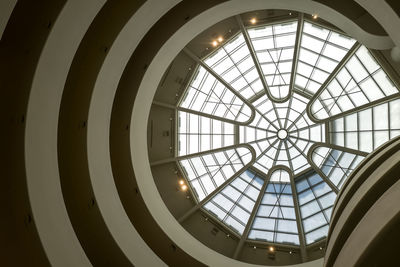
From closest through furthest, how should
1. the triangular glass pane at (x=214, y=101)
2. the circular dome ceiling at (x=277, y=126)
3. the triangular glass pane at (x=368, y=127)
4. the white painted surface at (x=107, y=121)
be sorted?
the white painted surface at (x=107, y=121) → the triangular glass pane at (x=368, y=127) → the circular dome ceiling at (x=277, y=126) → the triangular glass pane at (x=214, y=101)

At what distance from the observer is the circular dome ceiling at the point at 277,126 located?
1659cm

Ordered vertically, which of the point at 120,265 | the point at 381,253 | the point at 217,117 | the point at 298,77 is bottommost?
the point at 120,265

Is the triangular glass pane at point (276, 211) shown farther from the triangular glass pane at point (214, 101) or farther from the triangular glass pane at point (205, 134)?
the triangular glass pane at point (214, 101)

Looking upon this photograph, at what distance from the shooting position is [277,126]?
19.1m

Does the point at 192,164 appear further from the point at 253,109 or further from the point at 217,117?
the point at 253,109

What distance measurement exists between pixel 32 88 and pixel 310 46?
12.9 m

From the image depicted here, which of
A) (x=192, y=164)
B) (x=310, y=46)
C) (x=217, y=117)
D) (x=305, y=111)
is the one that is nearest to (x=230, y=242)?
(x=192, y=164)

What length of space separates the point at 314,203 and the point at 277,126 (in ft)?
14.8

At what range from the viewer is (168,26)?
1383 cm

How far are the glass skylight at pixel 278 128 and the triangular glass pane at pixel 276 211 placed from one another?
0.05m

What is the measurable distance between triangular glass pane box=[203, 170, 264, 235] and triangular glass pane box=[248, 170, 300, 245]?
1.75 feet

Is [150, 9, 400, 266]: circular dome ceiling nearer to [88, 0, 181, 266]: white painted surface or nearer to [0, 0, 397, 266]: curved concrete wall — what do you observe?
[0, 0, 397, 266]: curved concrete wall

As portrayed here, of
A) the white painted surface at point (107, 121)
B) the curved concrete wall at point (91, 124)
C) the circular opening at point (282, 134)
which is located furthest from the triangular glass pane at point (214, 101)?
the white painted surface at point (107, 121)

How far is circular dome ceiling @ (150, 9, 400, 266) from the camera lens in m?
16.6
